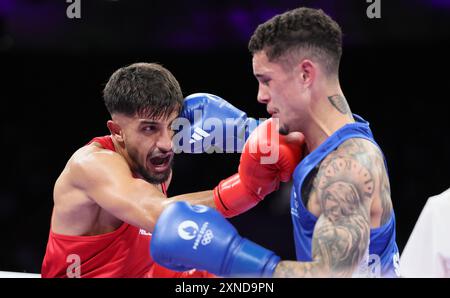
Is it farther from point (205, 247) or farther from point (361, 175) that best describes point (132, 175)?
point (361, 175)

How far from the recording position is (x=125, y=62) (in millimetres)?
5855

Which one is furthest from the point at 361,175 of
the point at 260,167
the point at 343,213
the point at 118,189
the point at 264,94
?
the point at 118,189

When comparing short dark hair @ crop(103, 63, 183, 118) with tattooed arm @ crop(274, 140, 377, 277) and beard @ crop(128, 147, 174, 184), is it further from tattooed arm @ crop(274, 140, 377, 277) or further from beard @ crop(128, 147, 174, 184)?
tattooed arm @ crop(274, 140, 377, 277)

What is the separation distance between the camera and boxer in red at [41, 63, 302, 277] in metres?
2.61

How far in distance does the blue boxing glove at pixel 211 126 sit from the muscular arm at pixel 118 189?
14.6 inches

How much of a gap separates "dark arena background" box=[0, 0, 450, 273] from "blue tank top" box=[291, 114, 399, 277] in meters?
3.16

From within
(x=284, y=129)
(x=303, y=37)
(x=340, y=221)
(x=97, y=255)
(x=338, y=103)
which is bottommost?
(x=97, y=255)

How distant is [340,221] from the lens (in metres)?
1.95

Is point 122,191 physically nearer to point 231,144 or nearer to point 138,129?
point 138,129

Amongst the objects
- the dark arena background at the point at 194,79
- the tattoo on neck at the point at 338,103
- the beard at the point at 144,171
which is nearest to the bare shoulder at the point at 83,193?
the beard at the point at 144,171

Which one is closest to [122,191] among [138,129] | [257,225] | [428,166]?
[138,129]

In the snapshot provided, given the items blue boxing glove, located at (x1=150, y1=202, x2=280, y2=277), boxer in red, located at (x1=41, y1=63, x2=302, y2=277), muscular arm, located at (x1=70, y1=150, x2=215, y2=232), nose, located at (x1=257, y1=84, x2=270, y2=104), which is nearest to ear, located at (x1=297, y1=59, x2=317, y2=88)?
nose, located at (x1=257, y1=84, x2=270, y2=104)

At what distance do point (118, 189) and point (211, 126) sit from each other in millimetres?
684

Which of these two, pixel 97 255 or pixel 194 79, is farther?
pixel 194 79
